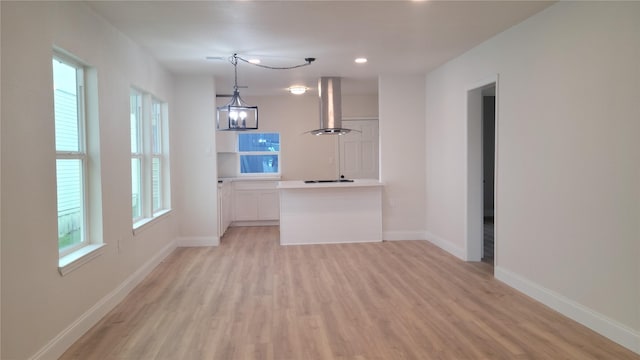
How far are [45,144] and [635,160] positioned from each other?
12.1ft

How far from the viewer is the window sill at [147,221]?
4.20 metres

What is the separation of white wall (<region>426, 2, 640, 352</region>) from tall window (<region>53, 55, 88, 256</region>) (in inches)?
147

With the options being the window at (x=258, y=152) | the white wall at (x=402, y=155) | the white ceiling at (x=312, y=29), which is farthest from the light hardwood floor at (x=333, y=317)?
the window at (x=258, y=152)

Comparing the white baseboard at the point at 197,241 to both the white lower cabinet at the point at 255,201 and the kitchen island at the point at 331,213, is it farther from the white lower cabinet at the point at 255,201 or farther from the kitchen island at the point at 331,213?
the white lower cabinet at the point at 255,201

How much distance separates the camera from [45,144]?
2520mm

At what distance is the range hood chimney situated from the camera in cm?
612

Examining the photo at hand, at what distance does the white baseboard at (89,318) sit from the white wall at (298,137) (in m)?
3.90

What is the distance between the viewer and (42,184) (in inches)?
97.7

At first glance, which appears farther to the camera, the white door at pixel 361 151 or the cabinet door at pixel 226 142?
the white door at pixel 361 151

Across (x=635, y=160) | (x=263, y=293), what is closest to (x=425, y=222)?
(x=263, y=293)

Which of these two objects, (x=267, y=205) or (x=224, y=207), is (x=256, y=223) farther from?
(x=224, y=207)

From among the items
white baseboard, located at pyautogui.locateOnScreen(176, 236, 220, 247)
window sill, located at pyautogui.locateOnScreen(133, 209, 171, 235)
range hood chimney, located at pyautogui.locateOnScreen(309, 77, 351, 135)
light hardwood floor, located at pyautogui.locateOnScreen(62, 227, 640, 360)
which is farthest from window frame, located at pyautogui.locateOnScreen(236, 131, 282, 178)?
light hardwood floor, located at pyautogui.locateOnScreen(62, 227, 640, 360)

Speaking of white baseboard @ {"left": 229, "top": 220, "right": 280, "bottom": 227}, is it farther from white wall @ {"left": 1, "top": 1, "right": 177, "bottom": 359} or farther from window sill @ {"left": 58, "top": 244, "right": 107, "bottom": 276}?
window sill @ {"left": 58, "top": 244, "right": 107, "bottom": 276}

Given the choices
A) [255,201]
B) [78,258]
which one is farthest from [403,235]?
[78,258]
